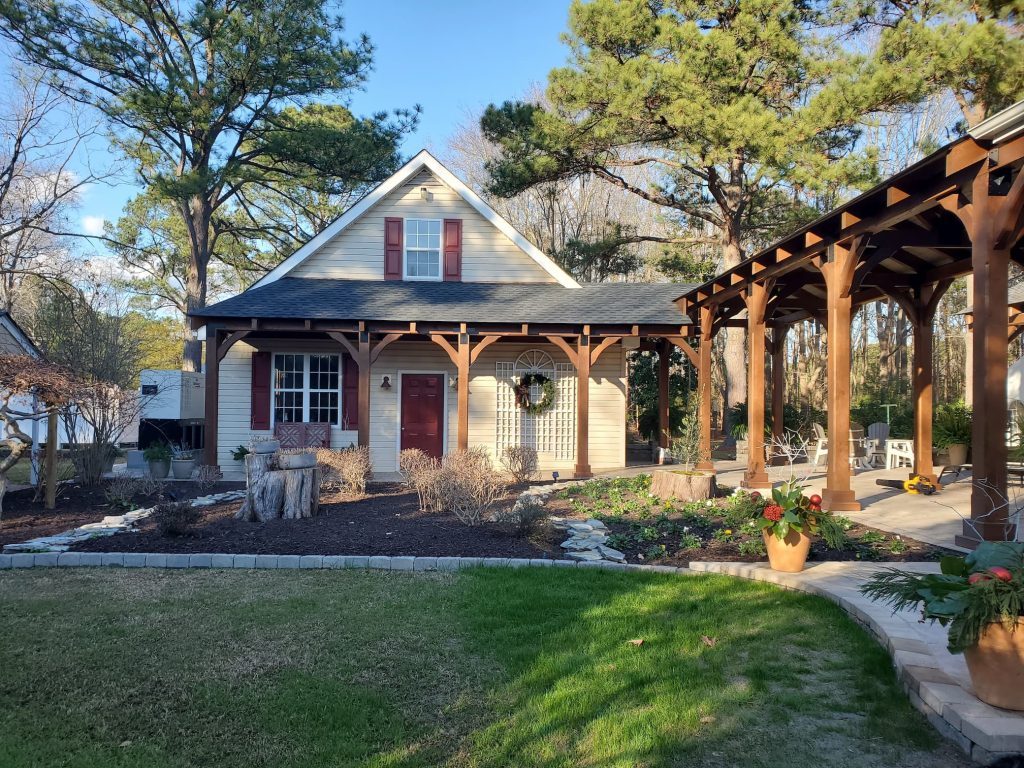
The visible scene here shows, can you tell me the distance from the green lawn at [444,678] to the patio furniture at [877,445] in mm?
9603

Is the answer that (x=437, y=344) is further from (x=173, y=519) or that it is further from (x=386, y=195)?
(x=173, y=519)

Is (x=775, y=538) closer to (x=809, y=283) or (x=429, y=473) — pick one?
(x=429, y=473)

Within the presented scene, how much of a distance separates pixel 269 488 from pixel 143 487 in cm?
342

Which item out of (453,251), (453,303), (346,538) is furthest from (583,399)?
(346,538)

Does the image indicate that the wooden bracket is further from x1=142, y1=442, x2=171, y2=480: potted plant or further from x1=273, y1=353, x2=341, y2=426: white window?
x1=142, y1=442, x2=171, y2=480: potted plant

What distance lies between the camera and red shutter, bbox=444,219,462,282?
14.8m

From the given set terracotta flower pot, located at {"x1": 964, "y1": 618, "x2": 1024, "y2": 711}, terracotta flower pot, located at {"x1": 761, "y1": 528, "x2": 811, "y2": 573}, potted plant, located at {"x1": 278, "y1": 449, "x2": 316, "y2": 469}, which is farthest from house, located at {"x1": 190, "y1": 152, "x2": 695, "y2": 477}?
terracotta flower pot, located at {"x1": 964, "y1": 618, "x2": 1024, "y2": 711}

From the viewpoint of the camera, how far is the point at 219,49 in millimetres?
17891

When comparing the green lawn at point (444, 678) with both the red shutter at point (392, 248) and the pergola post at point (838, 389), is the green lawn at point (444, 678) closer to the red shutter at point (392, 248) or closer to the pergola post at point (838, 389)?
the pergola post at point (838, 389)

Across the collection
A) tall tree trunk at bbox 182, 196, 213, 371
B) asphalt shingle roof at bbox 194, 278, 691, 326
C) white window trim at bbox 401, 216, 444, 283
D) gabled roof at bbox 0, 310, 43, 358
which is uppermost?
tall tree trunk at bbox 182, 196, 213, 371

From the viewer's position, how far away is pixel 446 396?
1430cm

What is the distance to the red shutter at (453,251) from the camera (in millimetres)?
14820

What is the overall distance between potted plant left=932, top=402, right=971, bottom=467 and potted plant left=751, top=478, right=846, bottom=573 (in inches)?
326

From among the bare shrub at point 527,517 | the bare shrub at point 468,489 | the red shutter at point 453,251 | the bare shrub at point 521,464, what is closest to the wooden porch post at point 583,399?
the bare shrub at point 521,464
